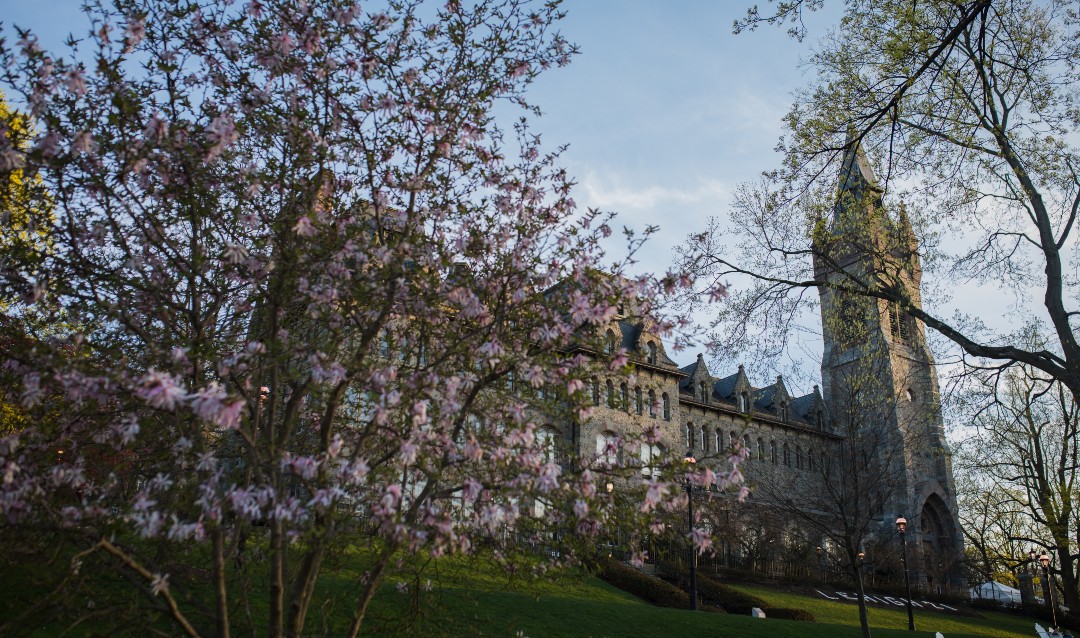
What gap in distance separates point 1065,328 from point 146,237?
16.5m

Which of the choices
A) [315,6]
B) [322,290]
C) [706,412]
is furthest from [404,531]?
[706,412]

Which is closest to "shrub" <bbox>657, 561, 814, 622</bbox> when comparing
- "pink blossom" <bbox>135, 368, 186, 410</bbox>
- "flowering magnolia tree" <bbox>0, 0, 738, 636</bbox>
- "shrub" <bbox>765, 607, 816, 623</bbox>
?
"shrub" <bbox>765, 607, 816, 623</bbox>

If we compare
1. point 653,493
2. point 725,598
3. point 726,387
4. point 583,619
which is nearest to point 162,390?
point 653,493

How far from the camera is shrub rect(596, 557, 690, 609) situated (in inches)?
1033

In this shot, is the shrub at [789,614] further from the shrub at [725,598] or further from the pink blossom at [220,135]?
the pink blossom at [220,135]

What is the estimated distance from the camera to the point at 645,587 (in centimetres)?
2719

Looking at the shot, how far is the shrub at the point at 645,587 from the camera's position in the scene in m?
26.2

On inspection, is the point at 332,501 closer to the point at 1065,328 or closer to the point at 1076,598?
the point at 1065,328

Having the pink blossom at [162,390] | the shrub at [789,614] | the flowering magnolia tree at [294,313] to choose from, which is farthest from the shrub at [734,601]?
the pink blossom at [162,390]

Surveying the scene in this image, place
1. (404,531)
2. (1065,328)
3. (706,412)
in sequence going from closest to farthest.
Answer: (404,531)
(1065,328)
(706,412)

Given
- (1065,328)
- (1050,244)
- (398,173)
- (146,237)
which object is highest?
(1050,244)

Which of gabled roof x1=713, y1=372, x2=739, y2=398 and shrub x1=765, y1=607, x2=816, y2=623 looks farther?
gabled roof x1=713, y1=372, x2=739, y2=398

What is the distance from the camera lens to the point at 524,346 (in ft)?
25.3

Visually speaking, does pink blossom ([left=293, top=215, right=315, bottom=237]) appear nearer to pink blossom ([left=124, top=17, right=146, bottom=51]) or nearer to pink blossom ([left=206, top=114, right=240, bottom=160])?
Answer: pink blossom ([left=206, top=114, right=240, bottom=160])
